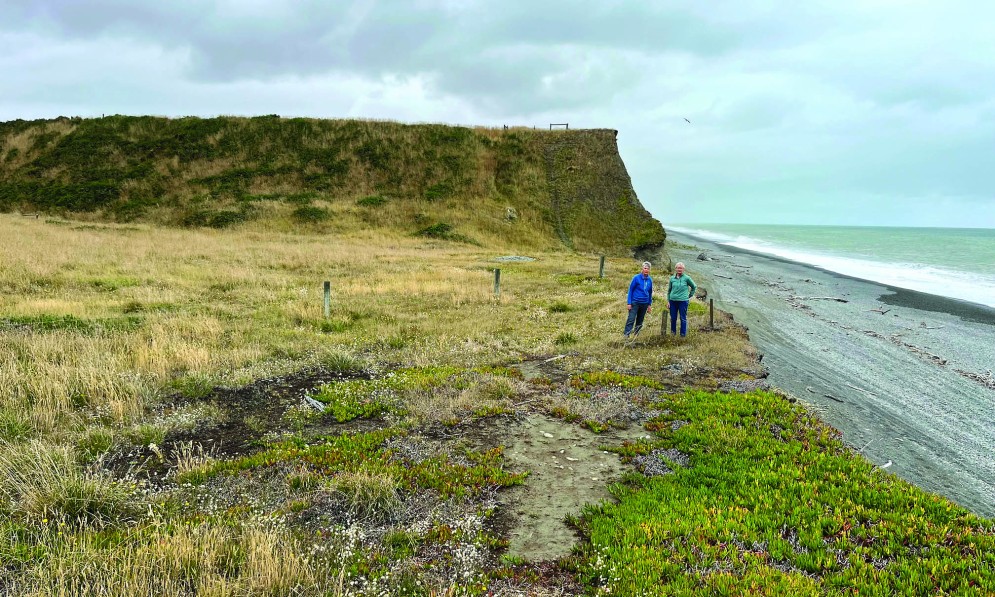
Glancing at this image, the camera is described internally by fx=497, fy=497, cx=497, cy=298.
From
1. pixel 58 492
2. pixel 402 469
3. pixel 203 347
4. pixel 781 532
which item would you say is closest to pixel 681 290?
pixel 781 532

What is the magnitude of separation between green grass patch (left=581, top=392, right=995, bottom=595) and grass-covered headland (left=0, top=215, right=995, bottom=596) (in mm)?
31

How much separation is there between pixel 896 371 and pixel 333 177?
5362cm

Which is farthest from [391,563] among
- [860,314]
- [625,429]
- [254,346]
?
[860,314]

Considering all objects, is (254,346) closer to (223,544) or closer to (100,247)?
(223,544)

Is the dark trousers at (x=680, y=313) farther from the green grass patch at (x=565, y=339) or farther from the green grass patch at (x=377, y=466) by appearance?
the green grass patch at (x=377, y=466)

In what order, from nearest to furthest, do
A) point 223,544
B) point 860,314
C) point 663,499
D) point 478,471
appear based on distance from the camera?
1. point 223,544
2. point 663,499
3. point 478,471
4. point 860,314

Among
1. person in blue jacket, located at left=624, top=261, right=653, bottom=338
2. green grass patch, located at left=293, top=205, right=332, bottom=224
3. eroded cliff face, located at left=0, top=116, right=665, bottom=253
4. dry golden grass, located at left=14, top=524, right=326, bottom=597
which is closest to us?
dry golden grass, located at left=14, top=524, right=326, bottom=597

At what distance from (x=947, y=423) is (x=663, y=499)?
455 inches

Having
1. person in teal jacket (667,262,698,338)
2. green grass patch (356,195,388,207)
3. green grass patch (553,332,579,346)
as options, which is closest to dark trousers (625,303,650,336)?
person in teal jacket (667,262,698,338)

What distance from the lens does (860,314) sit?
2886 centimetres

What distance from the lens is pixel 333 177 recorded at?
56688 mm

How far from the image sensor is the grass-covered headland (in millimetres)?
5227

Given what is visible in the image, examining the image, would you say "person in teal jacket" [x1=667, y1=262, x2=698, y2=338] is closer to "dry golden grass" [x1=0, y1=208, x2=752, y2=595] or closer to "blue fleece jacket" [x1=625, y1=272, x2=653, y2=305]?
"blue fleece jacket" [x1=625, y1=272, x2=653, y2=305]

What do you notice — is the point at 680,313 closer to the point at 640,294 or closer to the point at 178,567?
the point at 640,294
